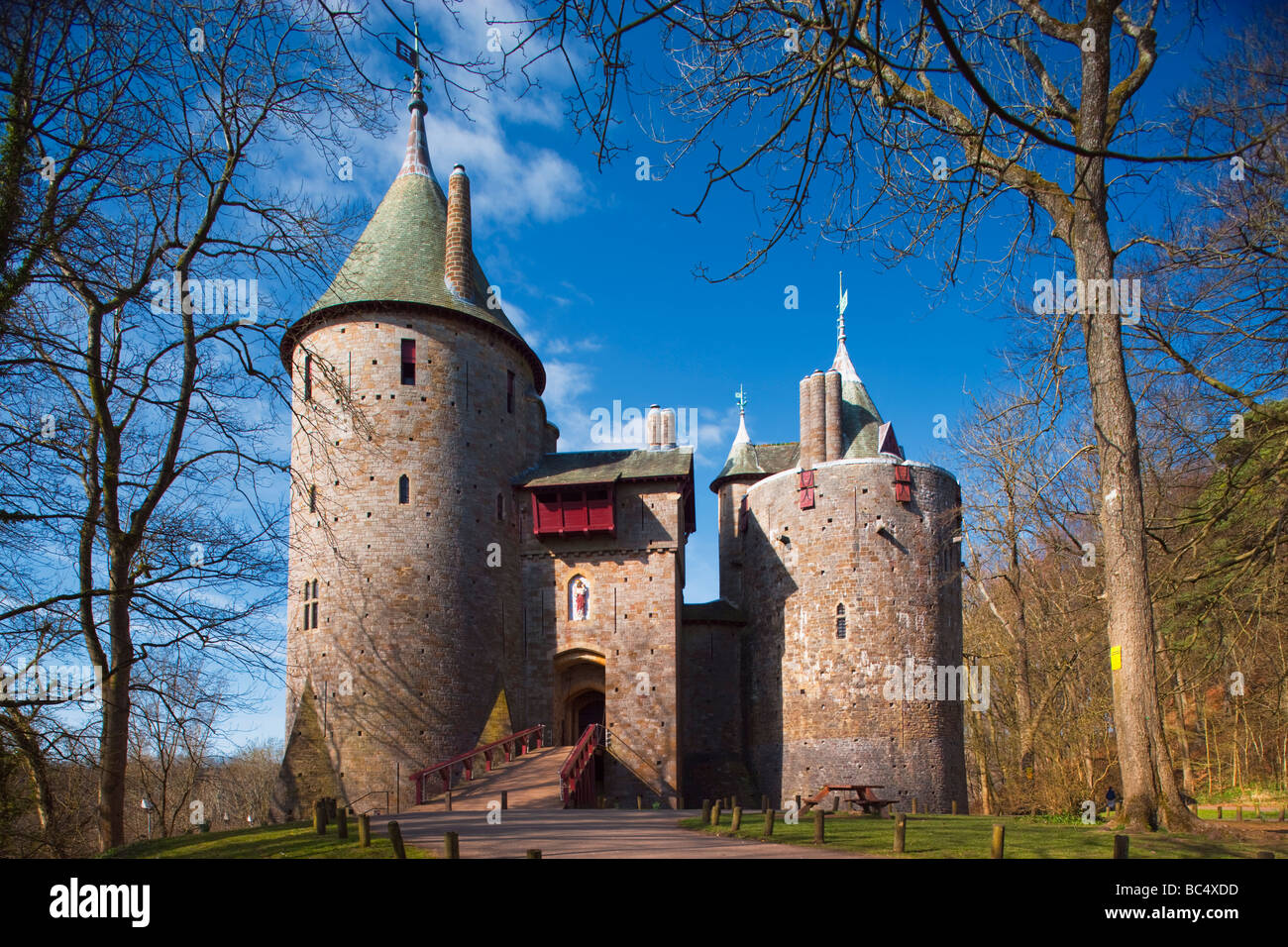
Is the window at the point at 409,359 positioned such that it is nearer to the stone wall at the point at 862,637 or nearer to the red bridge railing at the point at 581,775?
the red bridge railing at the point at 581,775

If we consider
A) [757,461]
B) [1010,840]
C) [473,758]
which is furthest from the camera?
[757,461]

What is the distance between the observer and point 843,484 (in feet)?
109

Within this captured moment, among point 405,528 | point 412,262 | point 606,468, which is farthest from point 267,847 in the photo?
point 412,262

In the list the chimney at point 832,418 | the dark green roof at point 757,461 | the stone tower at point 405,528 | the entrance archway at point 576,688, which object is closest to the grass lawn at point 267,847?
the stone tower at point 405,528

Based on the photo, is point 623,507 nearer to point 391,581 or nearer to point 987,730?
point 391,581

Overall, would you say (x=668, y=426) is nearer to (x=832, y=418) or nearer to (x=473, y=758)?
(x=832, y=418)

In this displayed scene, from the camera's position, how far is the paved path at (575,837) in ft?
42.0

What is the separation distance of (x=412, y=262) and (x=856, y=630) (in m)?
18.5

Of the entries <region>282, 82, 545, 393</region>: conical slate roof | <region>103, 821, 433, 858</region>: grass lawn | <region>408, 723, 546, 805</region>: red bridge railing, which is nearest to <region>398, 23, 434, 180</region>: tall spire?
<region>282, 82, 545, 393</region>: conical slate roof

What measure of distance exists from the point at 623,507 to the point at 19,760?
869 inches

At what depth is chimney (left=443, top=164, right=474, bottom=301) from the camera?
1246 inches

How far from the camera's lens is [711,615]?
36.2m
